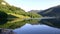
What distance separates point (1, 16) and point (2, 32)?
111m

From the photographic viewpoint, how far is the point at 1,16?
133 metres

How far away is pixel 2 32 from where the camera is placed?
74.8 feet

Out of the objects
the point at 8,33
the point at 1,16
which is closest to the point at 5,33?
the point at 8,33

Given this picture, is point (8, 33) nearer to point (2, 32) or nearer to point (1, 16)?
point (2, 32)

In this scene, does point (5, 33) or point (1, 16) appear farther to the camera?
point (1, 16)

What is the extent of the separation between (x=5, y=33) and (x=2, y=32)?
23.1 inches

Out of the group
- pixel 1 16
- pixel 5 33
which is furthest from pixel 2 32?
pixel 1 16

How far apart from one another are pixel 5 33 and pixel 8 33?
417mm

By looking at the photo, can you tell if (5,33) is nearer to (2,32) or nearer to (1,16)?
(2,32)

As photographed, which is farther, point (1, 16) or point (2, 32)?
point (1, 16)

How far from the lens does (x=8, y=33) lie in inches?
891

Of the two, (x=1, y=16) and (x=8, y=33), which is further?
(x=1, y=16)

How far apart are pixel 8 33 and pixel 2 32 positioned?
0.82 m

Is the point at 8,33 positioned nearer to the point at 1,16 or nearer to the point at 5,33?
the point at 5,33
